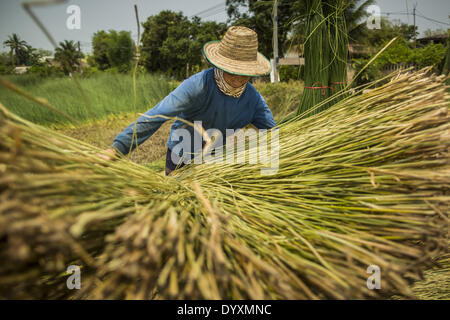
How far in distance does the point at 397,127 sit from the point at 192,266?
0.73 m

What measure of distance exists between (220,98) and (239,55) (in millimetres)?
276

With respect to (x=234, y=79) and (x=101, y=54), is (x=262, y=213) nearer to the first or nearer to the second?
(x=234, y=79)

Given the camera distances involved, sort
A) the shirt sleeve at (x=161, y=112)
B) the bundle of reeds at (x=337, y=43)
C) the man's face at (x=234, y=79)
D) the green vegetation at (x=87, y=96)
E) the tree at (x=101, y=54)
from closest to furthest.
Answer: the shirt sleeve at (x=161, y=112) → the man's face at (x=234, y=79) → the bundle of reeds at (x=337, y=43) → the green vegetation at (x=87, y=96) → the tree at (x=101, y=54)

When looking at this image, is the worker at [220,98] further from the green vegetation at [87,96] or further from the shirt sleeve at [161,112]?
the green vegetation at [87,96]

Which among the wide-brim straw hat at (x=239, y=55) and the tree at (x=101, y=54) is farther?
the tree at (x=101, y=54)

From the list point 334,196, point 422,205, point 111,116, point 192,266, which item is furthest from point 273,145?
point 111,116

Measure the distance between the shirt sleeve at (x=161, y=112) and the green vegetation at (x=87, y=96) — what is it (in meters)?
3.78

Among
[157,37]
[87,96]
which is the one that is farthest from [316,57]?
[157,37]

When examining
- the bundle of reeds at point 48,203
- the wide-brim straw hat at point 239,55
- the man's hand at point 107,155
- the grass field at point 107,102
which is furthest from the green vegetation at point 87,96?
the bundle of reeds at point 48,203

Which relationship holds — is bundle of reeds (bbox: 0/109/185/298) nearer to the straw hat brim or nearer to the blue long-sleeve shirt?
the blue long-sleeve shirt

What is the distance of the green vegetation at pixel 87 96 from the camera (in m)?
5.58

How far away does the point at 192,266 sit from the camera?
1.88ft

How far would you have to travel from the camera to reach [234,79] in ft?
5.29
